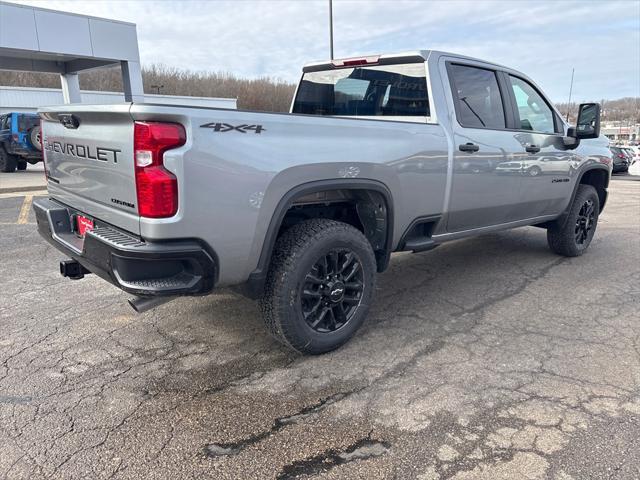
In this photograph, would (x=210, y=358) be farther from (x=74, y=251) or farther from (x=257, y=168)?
(x=257, y=168)

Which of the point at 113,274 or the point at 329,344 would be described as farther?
the point at 329,344

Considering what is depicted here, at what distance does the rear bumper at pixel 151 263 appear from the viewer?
2.48 meters

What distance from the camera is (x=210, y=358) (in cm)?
325

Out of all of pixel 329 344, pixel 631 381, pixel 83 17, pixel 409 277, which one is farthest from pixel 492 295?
pixel 83 17

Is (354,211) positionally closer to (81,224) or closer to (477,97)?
(477,97)

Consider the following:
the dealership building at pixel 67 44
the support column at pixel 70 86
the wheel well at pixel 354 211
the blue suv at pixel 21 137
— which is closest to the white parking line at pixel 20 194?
the blue suv at pixel 21 137

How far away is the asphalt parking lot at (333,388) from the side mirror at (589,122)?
4.93ft

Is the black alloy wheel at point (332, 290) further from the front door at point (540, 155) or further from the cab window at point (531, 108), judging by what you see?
the cab window at point (531, 108)

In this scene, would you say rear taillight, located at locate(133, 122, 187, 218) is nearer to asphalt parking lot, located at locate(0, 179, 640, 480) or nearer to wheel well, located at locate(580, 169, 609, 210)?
asphalt parking lot, located at locate(0, 179, 640, 480)

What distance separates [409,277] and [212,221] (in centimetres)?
286

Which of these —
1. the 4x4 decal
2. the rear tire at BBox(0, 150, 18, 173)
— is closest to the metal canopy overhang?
the rear tire at BBox(0, 150, 18, 173)

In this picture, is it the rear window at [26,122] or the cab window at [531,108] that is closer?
the cab window at [531,108]

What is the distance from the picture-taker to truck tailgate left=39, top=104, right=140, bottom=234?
8.39 ft

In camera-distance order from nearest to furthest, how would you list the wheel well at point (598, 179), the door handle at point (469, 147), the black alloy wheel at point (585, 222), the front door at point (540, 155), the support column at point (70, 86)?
the door handle at point (469, 147) → the front door at point (540, 155) → the black alloy wheel at point (585, 222) → the wheel well at point (598, 179) → the support column at point (70, 86)
